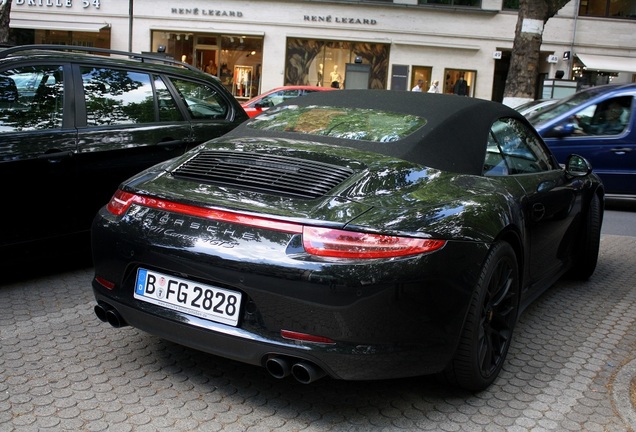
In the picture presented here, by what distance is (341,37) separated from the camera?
94.0 feet

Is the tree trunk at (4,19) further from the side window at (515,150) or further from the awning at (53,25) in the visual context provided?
the awning at (53,25)

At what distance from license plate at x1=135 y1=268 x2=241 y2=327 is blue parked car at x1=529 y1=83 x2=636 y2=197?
777cm

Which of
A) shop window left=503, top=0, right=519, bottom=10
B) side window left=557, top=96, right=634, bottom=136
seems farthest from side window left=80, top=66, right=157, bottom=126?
shop window left=503, top=0, right=519, bottom=10

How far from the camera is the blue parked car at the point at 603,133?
389 inches

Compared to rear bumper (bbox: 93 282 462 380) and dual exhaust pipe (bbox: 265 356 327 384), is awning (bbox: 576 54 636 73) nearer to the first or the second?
rear bumper (bbox: 93 282 462 380)

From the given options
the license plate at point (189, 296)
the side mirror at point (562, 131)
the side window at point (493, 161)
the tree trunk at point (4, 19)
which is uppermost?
the tree trunk at point (4, 19)

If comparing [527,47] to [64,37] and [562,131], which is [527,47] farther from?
[64,37]


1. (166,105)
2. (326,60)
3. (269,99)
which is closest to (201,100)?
(166,105)

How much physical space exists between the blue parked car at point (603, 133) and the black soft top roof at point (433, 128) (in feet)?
18.9

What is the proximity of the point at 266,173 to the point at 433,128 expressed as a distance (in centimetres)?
101

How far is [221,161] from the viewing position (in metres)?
3.58

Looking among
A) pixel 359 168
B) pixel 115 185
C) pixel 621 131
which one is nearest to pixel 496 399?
pixel 359 168

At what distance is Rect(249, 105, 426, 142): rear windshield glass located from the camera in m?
3.84

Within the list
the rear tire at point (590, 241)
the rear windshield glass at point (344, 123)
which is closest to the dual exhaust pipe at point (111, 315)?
the rear windshield glass at point (344, 123)
